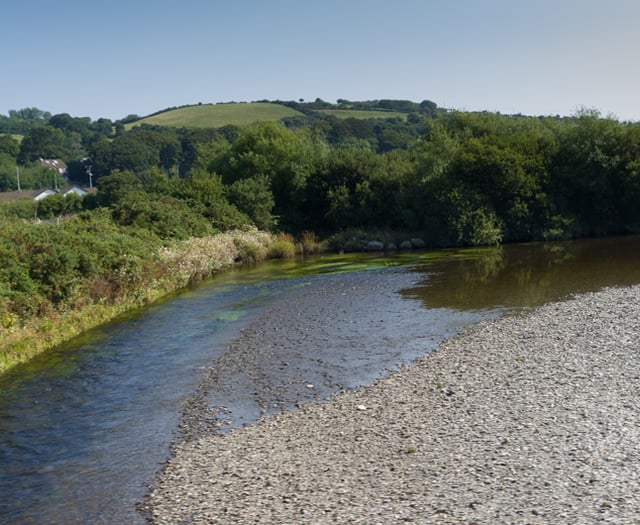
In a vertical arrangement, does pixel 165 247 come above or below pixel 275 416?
above

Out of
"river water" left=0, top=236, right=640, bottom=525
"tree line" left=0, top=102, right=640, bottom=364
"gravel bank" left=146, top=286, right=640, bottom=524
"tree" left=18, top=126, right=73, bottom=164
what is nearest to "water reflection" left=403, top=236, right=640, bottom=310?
"river water" left=0, top=236, right=640, bottom=525

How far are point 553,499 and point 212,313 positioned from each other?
19077mm

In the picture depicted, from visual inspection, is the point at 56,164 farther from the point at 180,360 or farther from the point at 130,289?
the point at 180,360

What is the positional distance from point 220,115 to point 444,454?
561ft

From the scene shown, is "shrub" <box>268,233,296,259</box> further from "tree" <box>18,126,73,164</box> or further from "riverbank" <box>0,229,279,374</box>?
"tree" <box>18,126,73,164</box>

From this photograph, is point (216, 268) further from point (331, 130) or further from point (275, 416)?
point (331, 130)

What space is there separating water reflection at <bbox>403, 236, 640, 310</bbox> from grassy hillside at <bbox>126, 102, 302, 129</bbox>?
122 m

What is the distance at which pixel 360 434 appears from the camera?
12.8 metres

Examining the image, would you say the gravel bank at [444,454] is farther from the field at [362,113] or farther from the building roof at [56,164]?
the building roof at [56,164]

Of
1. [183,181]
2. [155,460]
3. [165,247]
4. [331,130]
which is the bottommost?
[155,460]

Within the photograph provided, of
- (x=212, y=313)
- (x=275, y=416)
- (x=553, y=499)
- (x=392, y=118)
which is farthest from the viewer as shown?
(x=392, y=118)

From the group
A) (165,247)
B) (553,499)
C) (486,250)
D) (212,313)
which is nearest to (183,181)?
(165,247)

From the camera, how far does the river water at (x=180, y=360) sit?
1186cm

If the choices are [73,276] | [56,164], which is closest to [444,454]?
[73,276]
